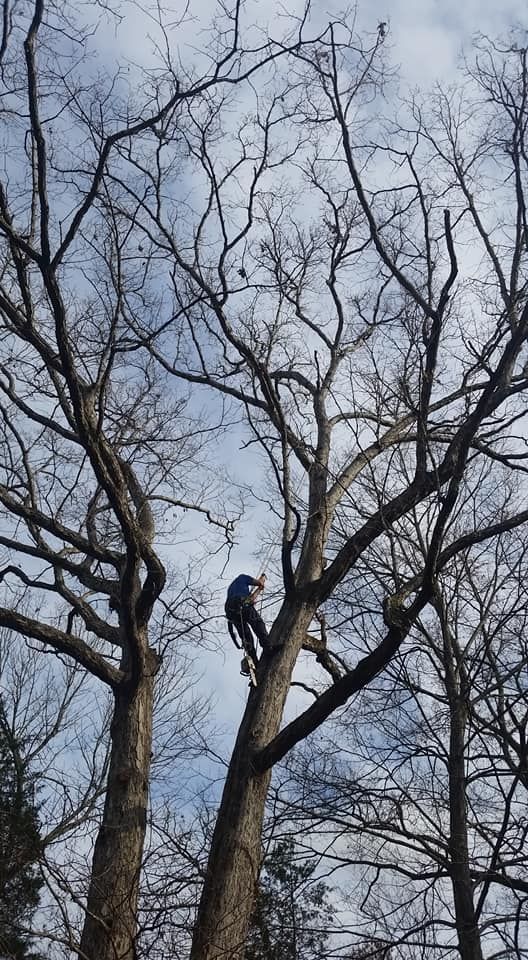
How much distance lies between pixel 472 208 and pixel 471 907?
5.24 metres

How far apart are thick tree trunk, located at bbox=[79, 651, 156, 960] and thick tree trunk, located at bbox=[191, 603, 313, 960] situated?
16.9 inches

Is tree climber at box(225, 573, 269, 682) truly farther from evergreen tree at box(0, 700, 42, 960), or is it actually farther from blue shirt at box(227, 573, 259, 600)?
evergreen tree at box(0, 700, 42, 960)

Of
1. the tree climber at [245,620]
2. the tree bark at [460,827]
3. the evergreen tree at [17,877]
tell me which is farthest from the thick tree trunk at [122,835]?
the tree bark at [460,827]

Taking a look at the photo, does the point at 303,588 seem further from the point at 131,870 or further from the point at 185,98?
the point at 185,98

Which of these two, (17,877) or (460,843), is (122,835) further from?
(460,843)

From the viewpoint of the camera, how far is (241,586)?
7.50 meters

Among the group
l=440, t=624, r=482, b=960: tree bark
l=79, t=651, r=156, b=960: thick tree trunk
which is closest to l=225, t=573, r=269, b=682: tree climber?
l=79, t=651, r=156, b=960: thick tree trunk

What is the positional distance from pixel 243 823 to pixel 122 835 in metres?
0.81

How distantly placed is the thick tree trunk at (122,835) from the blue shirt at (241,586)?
4.39 feet

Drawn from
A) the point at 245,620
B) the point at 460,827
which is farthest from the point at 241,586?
the point at 460,827

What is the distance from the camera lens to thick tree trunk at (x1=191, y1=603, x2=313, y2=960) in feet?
14.7

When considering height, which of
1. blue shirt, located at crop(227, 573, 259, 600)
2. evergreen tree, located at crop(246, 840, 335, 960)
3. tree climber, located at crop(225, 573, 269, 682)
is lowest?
evergreen tree, located at crop(246, 840, 335, 960)

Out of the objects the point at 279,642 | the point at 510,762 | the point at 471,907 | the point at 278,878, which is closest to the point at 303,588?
the point at 279,642

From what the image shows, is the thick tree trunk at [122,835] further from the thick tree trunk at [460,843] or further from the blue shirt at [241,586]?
the thick tree trunk at [460,843]
